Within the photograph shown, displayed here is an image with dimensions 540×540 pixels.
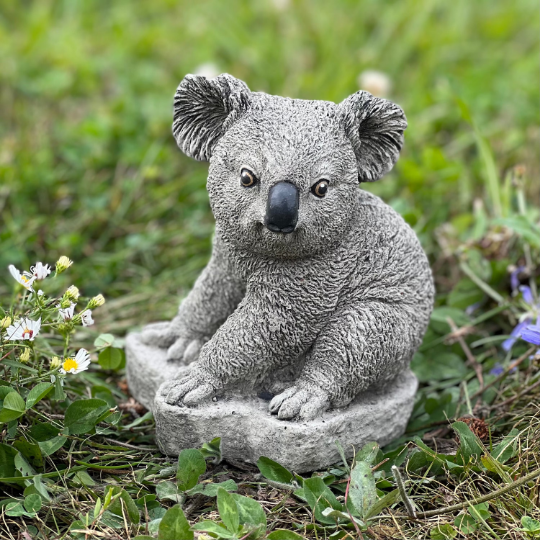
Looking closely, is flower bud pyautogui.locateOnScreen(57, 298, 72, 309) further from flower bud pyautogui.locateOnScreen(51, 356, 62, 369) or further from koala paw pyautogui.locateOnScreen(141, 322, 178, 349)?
koala paw pyautogui.locateOnScreen(141, 322, 178, 349)

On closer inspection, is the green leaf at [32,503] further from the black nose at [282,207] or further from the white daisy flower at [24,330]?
the black nose at [282,207]

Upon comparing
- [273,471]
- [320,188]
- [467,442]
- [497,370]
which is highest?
[320,188]

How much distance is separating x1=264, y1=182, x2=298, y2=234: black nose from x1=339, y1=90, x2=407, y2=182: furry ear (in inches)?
14.4

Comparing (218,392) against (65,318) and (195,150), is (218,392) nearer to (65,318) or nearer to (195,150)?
(65,318)

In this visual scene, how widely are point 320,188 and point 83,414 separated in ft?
3.51

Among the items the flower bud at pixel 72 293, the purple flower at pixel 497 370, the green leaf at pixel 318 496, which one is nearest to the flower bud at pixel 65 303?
the flower bud at pixel 72 293

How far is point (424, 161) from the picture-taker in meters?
4.19

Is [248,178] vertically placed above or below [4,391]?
above

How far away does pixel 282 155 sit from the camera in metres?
2.22

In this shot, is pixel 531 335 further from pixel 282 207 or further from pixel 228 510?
pixel 228 510

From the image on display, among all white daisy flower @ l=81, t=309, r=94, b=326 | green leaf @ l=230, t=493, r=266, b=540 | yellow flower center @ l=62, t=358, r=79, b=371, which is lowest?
green leaf @ l=230, t=493, r=266, b=540

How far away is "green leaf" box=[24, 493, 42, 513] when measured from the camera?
217 cm

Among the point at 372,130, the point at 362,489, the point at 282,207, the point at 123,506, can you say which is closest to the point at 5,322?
A: the point at 123,506

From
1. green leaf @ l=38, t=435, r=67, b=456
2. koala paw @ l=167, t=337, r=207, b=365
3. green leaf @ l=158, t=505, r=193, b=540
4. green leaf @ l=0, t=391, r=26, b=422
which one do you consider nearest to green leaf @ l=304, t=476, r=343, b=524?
green leaf @ l=158, t=505, r=193, b=540
